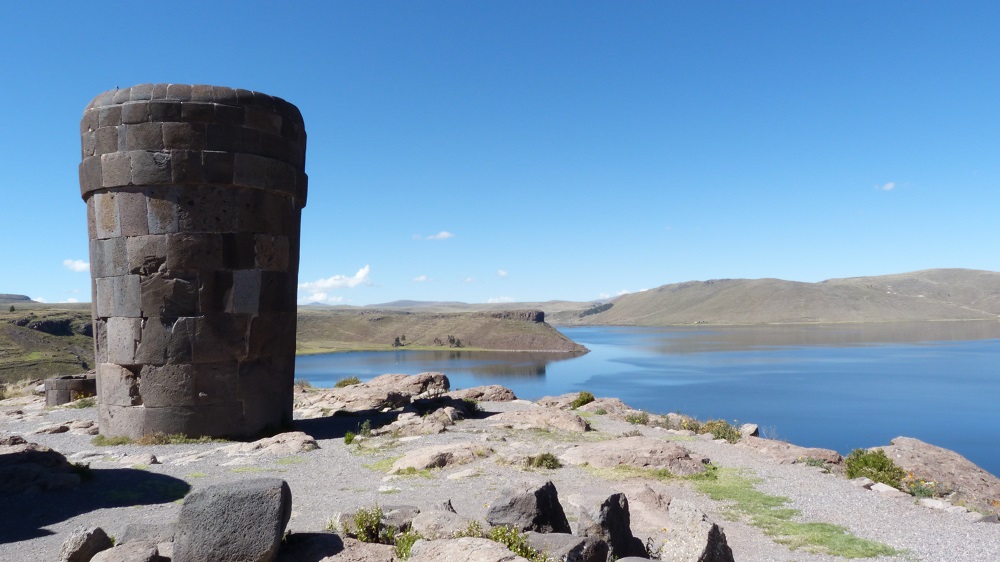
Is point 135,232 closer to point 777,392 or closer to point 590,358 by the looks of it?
point 777,392

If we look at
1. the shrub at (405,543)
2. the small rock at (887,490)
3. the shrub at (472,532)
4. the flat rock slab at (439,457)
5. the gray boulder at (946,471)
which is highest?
the shrub at (472,532)

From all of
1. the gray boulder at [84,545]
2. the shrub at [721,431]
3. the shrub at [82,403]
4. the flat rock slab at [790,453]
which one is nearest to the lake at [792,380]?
the shrub at [721,431]

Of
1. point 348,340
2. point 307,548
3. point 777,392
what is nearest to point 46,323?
point 348,340

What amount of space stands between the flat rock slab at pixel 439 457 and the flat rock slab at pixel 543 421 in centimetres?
305

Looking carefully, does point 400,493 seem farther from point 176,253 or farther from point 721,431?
point 721,431

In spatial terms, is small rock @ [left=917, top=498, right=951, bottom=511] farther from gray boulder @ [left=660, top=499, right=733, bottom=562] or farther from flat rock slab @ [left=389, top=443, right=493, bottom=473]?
flat rock slab @ [left=389, top=443, right=493, bottom=473]

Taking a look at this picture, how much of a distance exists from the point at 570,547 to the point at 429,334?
78.3 meters

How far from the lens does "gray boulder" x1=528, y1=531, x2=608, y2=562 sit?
4.52 m

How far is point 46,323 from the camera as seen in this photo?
151ft

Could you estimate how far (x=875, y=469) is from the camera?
9.20 meters

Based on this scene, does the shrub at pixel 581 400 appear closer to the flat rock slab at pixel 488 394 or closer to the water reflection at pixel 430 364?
the flat rock slab at pixel 488 394

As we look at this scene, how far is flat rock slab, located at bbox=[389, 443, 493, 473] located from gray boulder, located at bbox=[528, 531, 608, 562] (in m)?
4.07

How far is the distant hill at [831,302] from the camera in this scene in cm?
12412

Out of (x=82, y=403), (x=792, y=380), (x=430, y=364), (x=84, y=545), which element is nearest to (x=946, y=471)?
(x=84, y=545)
